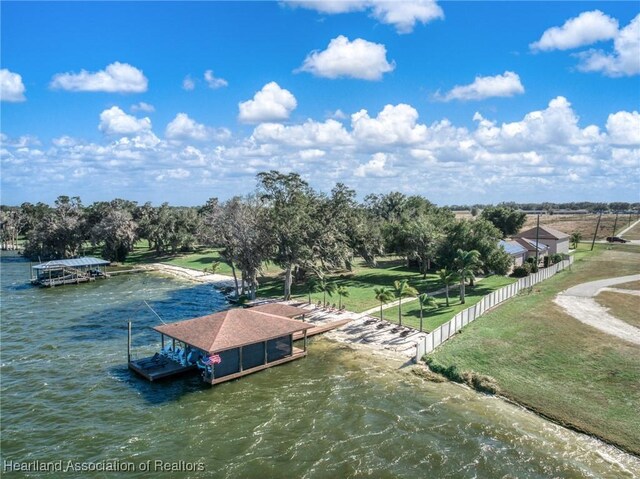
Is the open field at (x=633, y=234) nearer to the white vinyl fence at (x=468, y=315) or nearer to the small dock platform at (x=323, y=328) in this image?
the white vinyl fence at (x=468, y=315)

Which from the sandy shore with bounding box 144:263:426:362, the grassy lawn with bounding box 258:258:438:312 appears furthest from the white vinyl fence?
the grassy lawn with bounding box 258:258:438:312

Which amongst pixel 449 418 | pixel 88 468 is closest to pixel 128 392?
pixel 88 468

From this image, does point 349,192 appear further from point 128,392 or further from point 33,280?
point 33,280

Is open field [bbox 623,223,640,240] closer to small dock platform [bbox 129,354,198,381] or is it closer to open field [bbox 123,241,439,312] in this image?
open field [bbox 123,241,439,312]

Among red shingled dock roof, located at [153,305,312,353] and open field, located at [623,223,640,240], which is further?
open field, located at [623,223,640,240]

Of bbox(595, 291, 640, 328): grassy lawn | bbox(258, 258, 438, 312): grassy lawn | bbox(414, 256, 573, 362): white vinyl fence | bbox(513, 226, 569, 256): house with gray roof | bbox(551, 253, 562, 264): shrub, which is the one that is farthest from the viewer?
bbox(513, 226, 569, 256): house with gray roof

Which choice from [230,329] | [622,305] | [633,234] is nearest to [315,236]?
[230,329]
